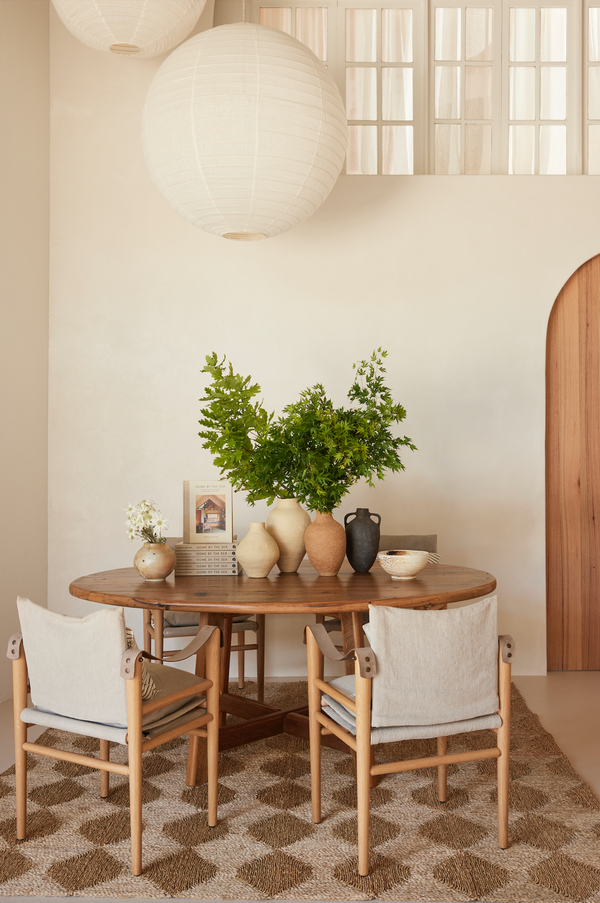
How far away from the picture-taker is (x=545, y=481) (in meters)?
4.02

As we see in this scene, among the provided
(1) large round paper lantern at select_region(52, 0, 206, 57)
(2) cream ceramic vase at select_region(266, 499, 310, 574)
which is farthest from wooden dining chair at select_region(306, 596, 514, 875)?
(1) large round paper lantern at select_region(52, 0, 206, 57)

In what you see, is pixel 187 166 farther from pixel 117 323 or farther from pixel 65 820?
pixel 65 820

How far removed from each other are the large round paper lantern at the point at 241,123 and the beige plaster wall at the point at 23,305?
137 cm

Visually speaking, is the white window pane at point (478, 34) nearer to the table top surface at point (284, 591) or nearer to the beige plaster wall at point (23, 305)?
the beige plaster wall at point (23, 305)

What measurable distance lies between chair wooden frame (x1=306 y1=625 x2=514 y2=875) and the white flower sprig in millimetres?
701

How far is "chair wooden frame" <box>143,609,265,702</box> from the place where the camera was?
2.99 m

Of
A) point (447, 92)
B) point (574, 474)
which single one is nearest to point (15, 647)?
point (574, 474)

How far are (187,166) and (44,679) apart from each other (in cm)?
174

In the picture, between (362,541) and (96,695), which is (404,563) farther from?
(96,695)

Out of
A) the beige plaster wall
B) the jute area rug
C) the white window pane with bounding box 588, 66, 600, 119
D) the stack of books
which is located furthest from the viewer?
the white window pane with bounding box 588, 66, 600, 119

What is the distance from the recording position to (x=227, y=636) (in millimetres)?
2945

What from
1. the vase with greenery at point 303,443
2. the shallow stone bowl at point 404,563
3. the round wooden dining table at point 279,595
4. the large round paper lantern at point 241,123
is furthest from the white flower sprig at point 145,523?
the large round paper lantern at point 241,123

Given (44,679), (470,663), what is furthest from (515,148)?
(44,679)

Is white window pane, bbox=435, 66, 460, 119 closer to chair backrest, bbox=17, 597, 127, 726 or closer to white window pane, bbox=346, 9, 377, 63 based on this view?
white window pane, bbox=346, 9, 377, 63
